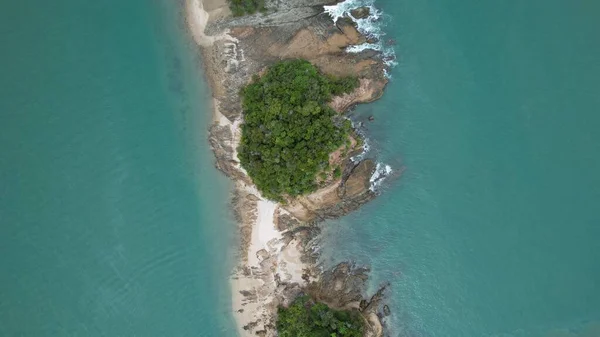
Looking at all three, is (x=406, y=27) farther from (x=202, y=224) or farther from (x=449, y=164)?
(x=202, y=224)

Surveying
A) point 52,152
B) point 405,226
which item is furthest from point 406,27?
point 52,152

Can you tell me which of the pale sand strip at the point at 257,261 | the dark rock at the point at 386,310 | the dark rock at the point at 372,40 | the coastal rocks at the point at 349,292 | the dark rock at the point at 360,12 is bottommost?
the dark rock at the point at 386,310

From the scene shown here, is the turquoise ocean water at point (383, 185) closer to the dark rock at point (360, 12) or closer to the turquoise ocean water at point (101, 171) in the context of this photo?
the turquoise ocean water at point (101, 171)

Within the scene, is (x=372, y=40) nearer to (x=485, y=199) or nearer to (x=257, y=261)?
(x=485, y=199)

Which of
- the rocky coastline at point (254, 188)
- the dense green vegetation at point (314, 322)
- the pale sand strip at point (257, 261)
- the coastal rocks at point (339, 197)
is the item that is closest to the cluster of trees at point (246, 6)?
the rocky coastline at point (254, 188)

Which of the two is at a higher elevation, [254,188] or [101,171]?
[101,171]

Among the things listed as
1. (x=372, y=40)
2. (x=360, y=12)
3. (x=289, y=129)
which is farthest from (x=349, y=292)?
(x=360, y=12)

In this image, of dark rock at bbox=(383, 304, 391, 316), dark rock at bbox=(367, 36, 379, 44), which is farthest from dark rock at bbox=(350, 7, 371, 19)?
dark rock at bbox=(383, 304, 391, 316)
